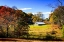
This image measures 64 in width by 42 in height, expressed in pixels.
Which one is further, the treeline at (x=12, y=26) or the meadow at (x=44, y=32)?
the meadow at (x=44, y=32)

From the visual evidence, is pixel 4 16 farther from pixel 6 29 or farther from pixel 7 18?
pixel 6 29

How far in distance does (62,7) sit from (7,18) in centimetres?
502

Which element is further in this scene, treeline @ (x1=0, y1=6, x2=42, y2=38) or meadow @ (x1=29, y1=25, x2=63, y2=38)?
meadow @ (x1=29, y1=25, x2=63, y2=38)

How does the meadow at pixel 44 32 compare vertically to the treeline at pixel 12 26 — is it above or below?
below

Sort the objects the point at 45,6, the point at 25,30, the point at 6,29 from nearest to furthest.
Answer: the point at 6,29
the point at 25,30
the point at 45,6

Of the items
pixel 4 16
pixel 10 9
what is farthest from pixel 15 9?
pixel 4 16

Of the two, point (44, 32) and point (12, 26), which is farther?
point (44, 32)

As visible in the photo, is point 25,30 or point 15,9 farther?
point 15,9

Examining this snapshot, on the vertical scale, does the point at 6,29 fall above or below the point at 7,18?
below

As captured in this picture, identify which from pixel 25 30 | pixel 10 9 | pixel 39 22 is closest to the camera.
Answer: pixel 25 30

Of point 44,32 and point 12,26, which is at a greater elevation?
point 12,26

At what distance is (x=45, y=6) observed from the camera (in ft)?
40.2

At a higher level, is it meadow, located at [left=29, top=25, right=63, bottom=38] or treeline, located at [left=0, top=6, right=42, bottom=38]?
treeline, located at [left=0, top=6, right=42, bottom=38]

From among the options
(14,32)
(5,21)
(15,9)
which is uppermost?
(15,9)
